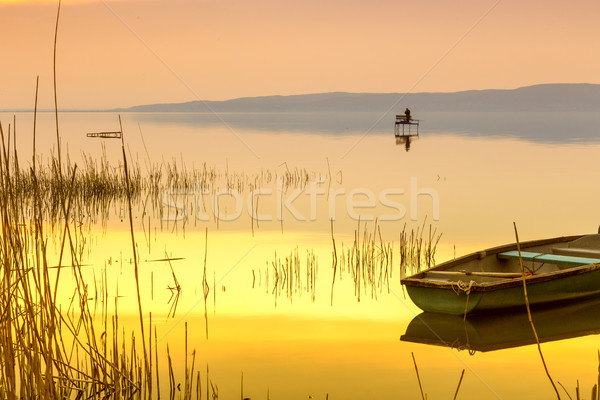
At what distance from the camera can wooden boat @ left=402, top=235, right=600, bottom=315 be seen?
345 inches

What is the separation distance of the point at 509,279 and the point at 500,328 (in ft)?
1.74

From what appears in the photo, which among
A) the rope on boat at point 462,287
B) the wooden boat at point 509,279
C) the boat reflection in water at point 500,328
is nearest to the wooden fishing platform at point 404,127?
the wooden boat at point 509,279

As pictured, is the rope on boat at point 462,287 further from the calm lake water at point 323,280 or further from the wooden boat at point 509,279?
the calm lake water at point 323,280

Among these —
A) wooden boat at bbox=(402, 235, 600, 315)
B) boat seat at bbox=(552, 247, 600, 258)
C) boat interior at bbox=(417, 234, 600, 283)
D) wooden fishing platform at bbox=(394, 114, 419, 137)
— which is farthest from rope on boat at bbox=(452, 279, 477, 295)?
wooden fishing platform at bbox=(394, 114, 419, 137)

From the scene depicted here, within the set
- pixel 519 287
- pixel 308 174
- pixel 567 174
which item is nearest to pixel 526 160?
pixel 567 174

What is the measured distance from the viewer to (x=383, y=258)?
39.2 ft

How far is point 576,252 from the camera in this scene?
1089 cm

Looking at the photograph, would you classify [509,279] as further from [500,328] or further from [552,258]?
[552,258]

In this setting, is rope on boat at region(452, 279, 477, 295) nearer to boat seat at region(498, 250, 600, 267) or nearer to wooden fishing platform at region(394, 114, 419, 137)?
boat seat at region(498, 250, 600, 267)

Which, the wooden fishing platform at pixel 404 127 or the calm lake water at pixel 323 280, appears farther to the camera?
the wooden fishing platform at pixel 404 127

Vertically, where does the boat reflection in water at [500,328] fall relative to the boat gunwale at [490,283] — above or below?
below

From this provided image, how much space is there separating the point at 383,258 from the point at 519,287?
3.25 metres

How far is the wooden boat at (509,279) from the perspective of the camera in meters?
8.77

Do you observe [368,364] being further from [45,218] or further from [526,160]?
[526,160]
